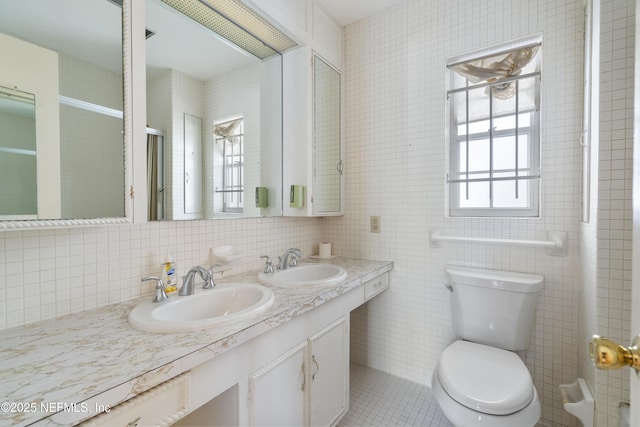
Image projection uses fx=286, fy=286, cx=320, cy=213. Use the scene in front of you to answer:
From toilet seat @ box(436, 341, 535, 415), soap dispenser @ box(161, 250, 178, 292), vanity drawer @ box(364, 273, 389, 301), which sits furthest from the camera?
vanity drawer @ box(364, 273, 389, 301)

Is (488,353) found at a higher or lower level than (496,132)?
lower

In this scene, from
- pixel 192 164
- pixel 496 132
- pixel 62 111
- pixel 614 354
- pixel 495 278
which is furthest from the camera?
pixel 496 132

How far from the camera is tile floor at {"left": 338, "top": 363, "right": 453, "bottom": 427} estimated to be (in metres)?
1.57

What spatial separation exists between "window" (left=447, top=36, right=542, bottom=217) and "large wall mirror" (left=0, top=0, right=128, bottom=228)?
1744 millimetres

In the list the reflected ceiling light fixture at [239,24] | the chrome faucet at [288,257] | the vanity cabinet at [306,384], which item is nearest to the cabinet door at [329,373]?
the vanity cabinet at [306,384]

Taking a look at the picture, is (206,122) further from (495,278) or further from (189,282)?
(495,278)

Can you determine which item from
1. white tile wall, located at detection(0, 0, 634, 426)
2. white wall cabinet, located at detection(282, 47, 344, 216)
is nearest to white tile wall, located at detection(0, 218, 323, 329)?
white tile wall, located at detection(0, 0, 634, 426)

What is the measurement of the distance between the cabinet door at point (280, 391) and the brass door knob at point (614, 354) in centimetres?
89

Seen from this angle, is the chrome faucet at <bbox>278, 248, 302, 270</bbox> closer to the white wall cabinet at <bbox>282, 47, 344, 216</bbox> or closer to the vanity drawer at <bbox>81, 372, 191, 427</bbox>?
the white wall cabinet at <bbox>282, 47, 344, 216</bbox>

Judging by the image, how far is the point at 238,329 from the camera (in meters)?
0.87

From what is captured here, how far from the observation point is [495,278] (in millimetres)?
1475

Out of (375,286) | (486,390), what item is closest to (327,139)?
(375,286)

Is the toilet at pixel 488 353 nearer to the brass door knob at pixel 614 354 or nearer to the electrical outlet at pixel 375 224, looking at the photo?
the electrical outlet at pixel 375 224

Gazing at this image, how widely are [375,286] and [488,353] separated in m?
0.65
